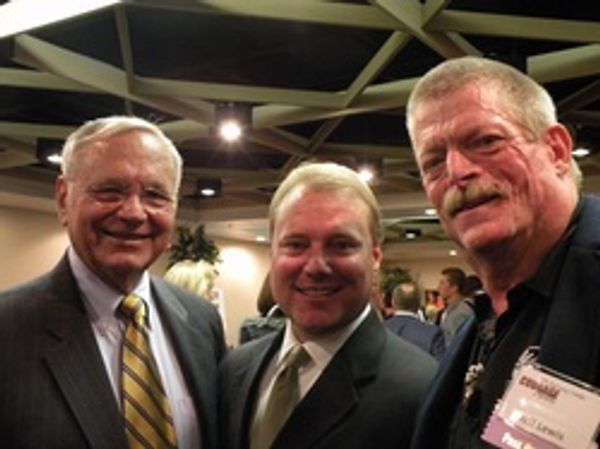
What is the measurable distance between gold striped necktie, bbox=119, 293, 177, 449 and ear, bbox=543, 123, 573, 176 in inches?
41.4

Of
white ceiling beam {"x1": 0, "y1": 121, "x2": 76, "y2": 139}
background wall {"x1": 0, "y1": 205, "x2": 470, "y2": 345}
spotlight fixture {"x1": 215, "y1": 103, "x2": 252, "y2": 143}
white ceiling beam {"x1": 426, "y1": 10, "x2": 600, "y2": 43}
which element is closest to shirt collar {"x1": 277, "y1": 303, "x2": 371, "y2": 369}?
white ceiling beam {"x1": 426, "y1": 10, "x2": 600, "y2": 43}

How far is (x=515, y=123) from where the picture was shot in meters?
1.33

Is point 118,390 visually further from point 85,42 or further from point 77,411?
point 85,42

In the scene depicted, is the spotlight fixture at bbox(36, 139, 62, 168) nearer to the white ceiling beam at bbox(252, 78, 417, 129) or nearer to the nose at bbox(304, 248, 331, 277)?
the white ceiling beam at bbox(252, 78, 417, 129)

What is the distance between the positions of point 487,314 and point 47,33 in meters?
3.37

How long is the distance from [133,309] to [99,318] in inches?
3.4

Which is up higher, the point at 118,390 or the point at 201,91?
the point at 201,91

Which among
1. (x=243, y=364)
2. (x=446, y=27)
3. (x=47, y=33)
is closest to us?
(x=243, y=364)

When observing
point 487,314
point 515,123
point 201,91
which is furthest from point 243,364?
point 201,91

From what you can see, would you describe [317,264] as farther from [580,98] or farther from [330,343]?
[580,98]

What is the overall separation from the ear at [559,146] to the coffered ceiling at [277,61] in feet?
6.15

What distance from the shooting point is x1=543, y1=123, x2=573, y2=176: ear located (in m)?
1.35

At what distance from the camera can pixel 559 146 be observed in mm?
1366

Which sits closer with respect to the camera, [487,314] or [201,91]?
[487,314]
